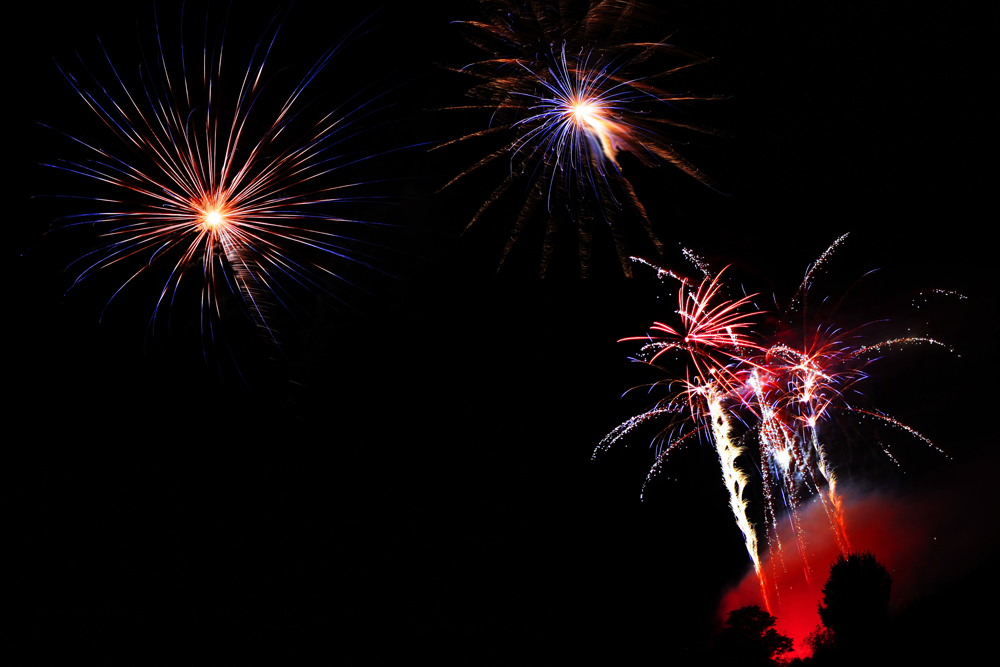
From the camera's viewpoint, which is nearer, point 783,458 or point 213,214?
point 213,214

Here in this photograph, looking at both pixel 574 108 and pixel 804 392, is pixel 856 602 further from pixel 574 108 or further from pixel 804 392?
pixel 574 108

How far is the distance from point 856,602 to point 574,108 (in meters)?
2.10

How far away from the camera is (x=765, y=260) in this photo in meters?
1.86

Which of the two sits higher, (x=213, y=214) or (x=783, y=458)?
(x=213, y=214)

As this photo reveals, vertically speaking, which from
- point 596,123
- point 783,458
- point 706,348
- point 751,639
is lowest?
point 751,639

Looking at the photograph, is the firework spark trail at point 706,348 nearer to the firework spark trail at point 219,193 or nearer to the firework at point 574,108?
the firework at point 574,108

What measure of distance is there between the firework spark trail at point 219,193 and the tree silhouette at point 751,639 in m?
1.88

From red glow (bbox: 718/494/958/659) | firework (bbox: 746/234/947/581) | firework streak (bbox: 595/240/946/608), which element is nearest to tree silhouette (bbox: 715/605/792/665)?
red glow (bbox: 718/494/958/659)

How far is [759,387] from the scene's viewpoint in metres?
1.84

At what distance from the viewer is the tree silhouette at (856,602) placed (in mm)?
1677

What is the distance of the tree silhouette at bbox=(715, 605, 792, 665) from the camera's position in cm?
168

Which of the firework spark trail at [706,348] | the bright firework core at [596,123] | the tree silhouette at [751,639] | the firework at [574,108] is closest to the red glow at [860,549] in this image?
the tree silhouette at [751,639]

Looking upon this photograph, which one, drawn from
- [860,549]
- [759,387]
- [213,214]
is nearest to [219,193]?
[213,214]

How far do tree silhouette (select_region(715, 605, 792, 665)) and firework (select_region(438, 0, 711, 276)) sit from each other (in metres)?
1.39
